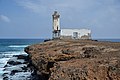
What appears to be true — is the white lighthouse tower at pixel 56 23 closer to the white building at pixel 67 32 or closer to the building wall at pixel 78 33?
the white building at pixel 67 32

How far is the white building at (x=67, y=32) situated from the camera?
4975 cm

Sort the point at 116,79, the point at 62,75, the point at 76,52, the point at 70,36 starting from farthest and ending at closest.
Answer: the point at 70,36 < the point at 76,52 < the point at 62,75 < the point at 116,79

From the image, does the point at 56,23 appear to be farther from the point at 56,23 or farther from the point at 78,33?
the point at 78,33

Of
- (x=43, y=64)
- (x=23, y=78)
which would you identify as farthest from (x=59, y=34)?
(x=43, y=64)

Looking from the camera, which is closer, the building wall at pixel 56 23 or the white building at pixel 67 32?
the white building at pixel 67 32

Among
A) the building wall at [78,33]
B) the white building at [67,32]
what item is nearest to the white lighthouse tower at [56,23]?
the white building at [67,32]

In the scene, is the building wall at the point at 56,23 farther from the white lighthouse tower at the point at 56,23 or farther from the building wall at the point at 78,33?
the building wall at the point at 78,33

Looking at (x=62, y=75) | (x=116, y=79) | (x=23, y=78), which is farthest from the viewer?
(x=23, y=78)

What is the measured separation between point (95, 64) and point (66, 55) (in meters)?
5.25

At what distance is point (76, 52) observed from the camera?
15789mm

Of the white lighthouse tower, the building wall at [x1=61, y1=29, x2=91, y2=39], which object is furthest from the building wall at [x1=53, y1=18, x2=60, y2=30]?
the building wall at [x1=61, y1=29, x2=91, y2=39]

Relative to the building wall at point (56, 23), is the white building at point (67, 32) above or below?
below

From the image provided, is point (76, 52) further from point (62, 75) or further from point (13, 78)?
point (13, 78)

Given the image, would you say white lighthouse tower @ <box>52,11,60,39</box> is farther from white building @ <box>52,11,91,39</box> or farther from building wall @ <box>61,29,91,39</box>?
building wall @ <box>61,29,91,39</box>
